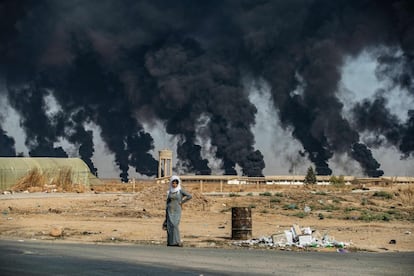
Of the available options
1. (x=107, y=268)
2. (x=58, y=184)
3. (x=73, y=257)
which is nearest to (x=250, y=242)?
(x=73, y=257)

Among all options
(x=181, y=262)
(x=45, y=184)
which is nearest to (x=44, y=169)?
(x=45, y=184)

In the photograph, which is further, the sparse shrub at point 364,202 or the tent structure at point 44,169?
the tent structure at point 44,169

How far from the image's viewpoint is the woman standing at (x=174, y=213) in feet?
55.0

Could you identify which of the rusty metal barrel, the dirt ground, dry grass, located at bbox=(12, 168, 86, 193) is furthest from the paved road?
dry grass, located at bbox=(12, 168, 86, 193)

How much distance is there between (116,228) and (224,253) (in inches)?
421

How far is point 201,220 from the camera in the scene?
31453 mm

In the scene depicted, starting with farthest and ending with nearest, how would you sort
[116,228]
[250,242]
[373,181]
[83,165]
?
[373,181] → [83,165] → [116,228] → [250,242]

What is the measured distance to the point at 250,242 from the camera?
1844cm

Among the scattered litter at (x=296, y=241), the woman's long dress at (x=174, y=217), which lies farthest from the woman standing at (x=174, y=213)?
the scattered litter at (x=296, y=241)

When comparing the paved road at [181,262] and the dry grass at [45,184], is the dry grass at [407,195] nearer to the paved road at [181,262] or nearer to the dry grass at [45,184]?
the dry grass at [45,184]

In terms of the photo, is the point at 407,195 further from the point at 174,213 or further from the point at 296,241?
the point at 174,213

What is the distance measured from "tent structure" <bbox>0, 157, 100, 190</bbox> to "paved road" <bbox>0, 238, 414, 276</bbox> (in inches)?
2091

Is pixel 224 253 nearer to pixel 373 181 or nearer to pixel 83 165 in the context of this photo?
pixel 83 165

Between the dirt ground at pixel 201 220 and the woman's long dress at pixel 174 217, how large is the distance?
141 cm
